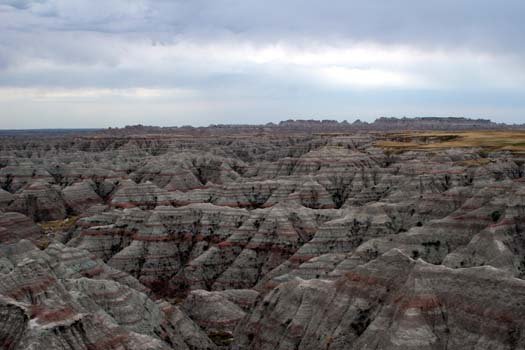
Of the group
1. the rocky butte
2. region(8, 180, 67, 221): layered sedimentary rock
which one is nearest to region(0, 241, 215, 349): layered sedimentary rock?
the rocky butte

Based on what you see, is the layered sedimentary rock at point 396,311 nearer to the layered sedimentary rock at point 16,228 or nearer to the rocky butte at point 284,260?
the rocky butte at point 284,260

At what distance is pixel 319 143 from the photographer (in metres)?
165

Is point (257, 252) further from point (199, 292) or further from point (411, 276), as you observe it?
point (411, 276)

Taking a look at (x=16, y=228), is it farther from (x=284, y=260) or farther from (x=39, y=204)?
(x=284, y=260)

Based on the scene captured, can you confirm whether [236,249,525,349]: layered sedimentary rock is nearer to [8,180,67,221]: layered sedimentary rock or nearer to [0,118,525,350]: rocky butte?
[0,118,525,350]: rocky butte

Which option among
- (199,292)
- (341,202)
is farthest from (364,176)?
(199,292)

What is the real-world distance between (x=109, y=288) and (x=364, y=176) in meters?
68.3

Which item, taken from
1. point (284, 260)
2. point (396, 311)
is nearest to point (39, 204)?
point (284, 260)

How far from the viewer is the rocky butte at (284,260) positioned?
2992 cm

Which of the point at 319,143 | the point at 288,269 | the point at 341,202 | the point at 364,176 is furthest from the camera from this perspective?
the point at 319,143

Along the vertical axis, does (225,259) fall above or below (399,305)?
below

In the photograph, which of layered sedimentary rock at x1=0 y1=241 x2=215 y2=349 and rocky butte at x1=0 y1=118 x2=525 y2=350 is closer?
layered sedimentary rock at x1=0 y1=241 x2=215 y2=349

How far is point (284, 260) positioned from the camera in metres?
59.4

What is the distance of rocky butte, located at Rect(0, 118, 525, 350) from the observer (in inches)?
1178
